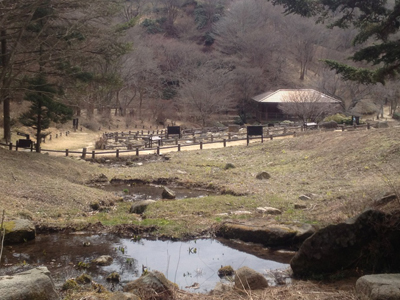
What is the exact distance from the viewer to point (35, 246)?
970 centimetres

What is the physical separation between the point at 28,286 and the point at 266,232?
20.2ft

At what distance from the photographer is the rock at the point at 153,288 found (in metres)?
6.20

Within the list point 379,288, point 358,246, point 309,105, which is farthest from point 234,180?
point 309,105

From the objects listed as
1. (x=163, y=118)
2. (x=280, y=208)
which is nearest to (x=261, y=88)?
(x=163, y=118)

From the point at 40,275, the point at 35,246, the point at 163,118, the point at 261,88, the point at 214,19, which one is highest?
the point at 214,19

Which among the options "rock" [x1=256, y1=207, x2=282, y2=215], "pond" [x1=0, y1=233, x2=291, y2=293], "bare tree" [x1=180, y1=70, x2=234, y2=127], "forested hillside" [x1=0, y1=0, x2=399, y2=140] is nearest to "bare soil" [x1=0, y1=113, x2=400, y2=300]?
"rock" [x1=256, y1=207, x2=282, y2=215]

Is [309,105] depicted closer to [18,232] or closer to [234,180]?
[234,180]

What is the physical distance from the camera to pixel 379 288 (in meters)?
5.13

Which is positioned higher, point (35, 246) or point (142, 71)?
point (142, 71)

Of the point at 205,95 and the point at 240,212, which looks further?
the point at 205,95

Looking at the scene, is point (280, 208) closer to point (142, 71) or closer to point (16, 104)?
point (16, 104)

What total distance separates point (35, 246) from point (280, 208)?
24.2ft

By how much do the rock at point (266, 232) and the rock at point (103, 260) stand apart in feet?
10.2

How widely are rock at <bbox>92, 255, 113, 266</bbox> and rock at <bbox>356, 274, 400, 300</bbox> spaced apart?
5.14 m
